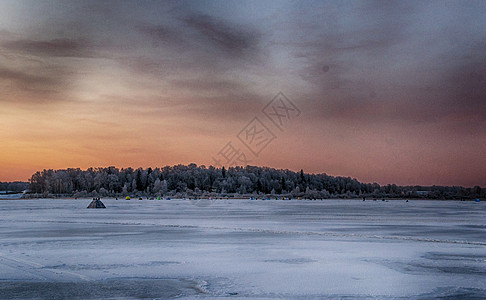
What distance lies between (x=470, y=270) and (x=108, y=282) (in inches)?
285

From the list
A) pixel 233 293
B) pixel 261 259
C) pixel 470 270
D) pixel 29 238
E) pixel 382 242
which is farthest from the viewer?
pixel 29 238

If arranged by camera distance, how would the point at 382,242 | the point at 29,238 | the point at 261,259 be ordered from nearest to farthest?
the point at 261,259 → the point at 382,242 → the point at 29,238

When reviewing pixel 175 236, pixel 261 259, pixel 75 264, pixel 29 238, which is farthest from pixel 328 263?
pixel 29 238

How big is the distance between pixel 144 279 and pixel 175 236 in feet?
29.2

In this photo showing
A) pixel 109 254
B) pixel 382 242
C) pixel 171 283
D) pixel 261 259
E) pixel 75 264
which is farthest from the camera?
pixel 382 242

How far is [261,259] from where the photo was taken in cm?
1201

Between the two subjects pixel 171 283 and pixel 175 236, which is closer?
pixel 171 283

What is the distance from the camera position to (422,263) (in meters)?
11.4

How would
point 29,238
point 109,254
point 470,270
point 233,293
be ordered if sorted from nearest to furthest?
point 233,293, point 470,270, point 109,254, point 29,238

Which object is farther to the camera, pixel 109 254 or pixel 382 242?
pixel 382 242

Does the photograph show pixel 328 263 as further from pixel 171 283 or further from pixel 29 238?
pixel 29 238

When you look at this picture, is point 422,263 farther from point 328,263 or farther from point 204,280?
point 204,280

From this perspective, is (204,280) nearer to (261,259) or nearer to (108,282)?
(108,282)

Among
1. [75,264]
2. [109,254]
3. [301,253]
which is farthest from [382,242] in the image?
[75,264]
